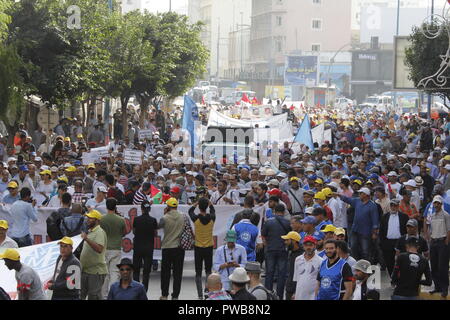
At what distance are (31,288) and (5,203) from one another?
5.51 m

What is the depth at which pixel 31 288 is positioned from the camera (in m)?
11.0

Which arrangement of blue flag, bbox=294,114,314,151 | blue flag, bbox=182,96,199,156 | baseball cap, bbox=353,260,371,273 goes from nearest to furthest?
1. baseball cap, bbox=353,260,371,273
2. blue flag, bbox=182,96,199,156
3. blue flag, bbox=294,114,314,151

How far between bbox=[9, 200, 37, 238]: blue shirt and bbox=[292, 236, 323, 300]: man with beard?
474cm

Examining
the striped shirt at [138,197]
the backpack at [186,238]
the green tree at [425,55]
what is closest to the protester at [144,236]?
the backpack at [186,238]

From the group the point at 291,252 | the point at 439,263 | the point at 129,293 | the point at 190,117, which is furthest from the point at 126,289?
the point at 190,117

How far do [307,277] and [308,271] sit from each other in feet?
0.22

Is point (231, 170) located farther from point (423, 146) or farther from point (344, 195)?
point (423, 146)

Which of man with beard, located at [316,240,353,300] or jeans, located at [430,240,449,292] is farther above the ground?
man with beard, located at [316,240,353,300]

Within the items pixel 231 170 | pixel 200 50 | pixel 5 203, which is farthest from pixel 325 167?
pixel 200 50

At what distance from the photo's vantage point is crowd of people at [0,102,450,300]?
11.3m

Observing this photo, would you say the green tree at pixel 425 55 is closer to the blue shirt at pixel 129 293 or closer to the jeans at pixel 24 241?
the jeans at pixel 24 241

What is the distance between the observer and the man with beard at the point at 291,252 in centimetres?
1301

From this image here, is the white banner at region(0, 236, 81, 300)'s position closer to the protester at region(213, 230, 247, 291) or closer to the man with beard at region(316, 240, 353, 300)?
the protester at region(213, 230, 247, 291)

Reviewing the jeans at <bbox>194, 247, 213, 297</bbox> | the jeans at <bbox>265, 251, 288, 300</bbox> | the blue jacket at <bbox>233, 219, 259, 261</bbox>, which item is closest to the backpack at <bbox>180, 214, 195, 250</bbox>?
the jeans at <bbox>194, 247, 213, 297</bbox>
